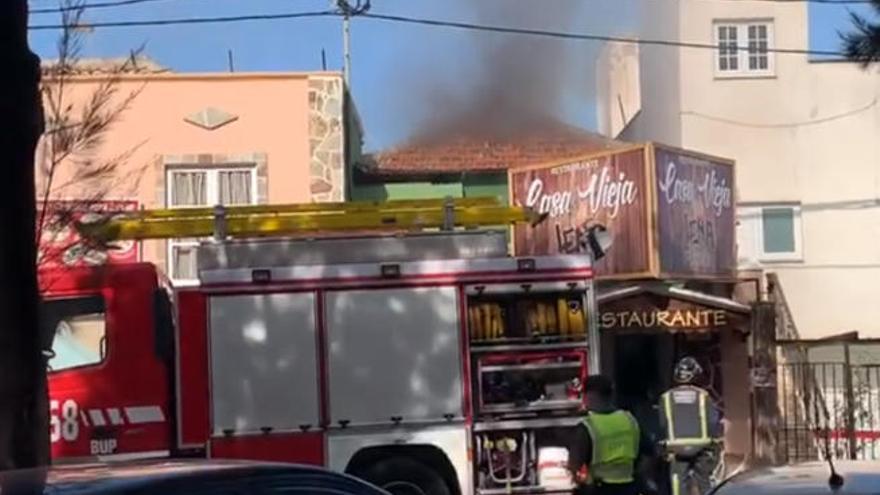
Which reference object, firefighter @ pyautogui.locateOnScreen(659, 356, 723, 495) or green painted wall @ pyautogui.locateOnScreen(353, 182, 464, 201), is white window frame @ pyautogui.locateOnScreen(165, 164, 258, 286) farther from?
firefighter @ pyautogui.locateOnScreen(659, 356, 723, 495)

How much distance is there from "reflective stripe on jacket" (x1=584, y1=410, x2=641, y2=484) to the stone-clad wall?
36.5ft

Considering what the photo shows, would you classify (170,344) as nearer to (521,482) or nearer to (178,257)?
(521,482)

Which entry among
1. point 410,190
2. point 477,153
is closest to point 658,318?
point 410,190

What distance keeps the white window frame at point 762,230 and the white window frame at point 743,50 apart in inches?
95.4

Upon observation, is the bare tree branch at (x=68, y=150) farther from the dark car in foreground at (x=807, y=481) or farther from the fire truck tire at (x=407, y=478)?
the dark car in foreground at (x=807, y=481)

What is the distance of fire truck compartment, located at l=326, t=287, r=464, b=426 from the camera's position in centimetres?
1231

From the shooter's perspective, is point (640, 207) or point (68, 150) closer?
point (68, 150)

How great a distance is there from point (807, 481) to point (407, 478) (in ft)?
24.2

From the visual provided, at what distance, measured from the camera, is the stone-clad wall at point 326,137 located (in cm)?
2055

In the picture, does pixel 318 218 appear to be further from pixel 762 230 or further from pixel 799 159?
pixel 799 159

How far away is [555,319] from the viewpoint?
1252 centimetres

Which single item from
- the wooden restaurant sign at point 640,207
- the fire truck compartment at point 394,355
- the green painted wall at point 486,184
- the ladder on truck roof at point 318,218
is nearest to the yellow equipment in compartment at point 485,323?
the fire truck compartment at point 394,355

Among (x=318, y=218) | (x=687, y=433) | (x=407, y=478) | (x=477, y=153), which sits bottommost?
(x=407, y=478)

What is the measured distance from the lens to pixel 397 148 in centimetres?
2727
